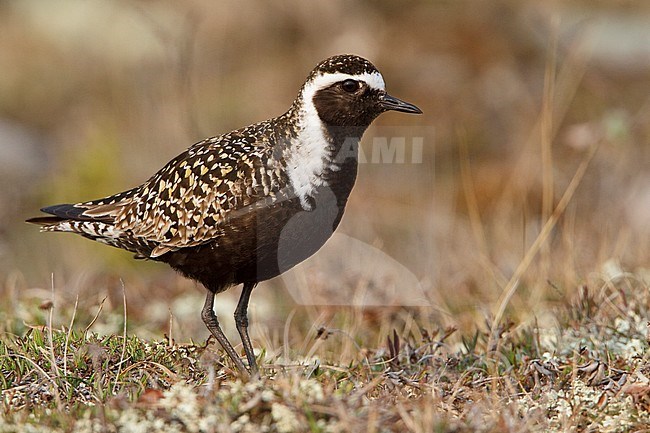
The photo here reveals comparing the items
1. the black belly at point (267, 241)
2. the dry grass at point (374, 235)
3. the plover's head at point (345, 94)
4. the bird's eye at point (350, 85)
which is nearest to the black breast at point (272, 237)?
the black belly at point (267, 241)

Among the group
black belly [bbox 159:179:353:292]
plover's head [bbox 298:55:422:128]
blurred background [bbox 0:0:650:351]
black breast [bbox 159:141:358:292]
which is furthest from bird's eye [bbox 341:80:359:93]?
blurred background [bbox 0:0:650:351]

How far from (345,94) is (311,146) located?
1.21 ft

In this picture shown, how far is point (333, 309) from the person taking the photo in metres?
6.66

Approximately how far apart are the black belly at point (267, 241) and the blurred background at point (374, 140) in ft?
1.68

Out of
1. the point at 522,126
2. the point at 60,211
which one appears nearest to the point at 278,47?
the point at 522,126

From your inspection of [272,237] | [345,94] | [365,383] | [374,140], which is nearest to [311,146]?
[345,94]

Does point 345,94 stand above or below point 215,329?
above

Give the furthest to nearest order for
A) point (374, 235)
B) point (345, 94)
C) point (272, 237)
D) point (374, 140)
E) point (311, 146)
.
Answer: point (374, 140) < point (374, 235) < point (345, 94) < point (311, 146) < point (272, 237)

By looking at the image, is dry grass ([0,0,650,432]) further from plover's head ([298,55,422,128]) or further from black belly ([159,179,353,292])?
plover's head ([298,55,422,128])

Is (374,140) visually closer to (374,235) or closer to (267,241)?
(374,235)

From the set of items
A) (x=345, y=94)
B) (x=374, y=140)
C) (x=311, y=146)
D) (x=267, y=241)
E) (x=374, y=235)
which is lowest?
(x=374, y=235)

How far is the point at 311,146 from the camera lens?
4.58 m

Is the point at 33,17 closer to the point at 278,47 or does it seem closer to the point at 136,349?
the point at 278,47

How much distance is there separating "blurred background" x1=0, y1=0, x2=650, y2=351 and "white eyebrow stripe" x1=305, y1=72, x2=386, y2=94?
4.81 feet
